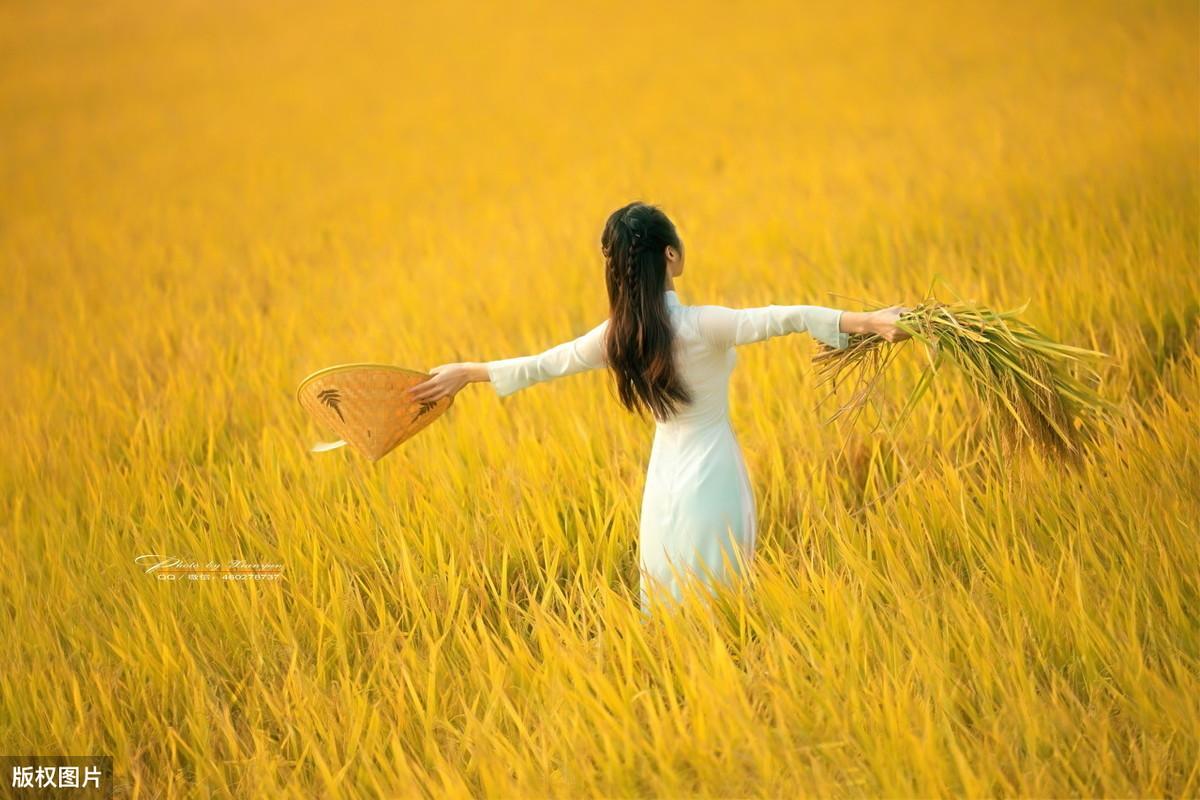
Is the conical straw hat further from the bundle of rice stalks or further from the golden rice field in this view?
the bundle of rice stalks

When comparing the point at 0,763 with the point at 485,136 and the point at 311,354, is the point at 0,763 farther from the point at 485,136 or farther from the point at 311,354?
the point at 485,136

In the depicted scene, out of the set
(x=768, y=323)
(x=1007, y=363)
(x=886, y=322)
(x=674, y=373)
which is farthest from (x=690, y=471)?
(x=1007, y=363)

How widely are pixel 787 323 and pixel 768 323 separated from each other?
37 millimetres

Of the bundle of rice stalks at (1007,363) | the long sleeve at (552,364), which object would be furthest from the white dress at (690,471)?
the bundle of rice stalks at (1007,363)

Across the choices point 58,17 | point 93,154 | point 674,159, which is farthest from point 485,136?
point 58,17

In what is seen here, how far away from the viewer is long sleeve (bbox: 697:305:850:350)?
169 cm

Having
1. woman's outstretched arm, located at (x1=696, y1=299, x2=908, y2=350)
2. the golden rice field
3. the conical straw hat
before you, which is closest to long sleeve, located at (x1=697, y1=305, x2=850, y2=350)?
woman's outstretched arm, located at (x1=696, y1=299, x2=908, y2=350)

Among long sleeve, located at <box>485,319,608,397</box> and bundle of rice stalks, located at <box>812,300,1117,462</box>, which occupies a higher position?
long sleeve, located at <box>485,319,608,397</box>

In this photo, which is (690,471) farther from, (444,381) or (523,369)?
(444,381)

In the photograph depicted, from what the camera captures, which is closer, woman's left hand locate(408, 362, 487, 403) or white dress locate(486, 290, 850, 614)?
white dress locate(486, 290, 850, 614)

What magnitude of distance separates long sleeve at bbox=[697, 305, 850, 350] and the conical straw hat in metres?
0.58

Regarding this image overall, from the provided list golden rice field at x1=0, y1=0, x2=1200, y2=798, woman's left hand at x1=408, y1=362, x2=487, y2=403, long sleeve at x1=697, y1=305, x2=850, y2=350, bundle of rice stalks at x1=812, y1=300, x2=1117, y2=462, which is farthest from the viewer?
woman's left hand at x1=408, y1=362, x2=487, y2=403

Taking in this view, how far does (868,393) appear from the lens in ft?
6.45

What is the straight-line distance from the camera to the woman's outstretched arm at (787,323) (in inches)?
66.6
